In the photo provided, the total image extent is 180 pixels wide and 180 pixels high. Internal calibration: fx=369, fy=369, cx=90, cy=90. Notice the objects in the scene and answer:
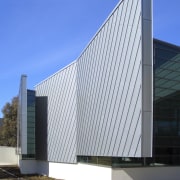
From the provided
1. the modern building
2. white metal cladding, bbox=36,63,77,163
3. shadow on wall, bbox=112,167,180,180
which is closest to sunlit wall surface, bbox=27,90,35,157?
white metal cladding, bbox=36,63,77,163

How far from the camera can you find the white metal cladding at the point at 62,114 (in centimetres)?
2703

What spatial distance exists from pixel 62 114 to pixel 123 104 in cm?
1182

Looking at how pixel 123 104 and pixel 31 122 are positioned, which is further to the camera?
pixel 31 122

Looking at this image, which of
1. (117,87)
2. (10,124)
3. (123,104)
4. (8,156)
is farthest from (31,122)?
(10,124)

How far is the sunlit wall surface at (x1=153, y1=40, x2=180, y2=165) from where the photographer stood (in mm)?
19562

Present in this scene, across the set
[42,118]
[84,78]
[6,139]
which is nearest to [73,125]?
[84,78]

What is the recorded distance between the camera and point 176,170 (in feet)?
65.9

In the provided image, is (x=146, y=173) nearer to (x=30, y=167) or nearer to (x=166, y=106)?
(x=166, y=106)

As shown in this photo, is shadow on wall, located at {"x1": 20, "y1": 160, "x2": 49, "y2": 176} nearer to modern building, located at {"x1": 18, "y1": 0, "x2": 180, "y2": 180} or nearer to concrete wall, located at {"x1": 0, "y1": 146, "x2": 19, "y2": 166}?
modern building, located at {"x1": 18, "y1": 0, "x2": 180, "y2": 180}

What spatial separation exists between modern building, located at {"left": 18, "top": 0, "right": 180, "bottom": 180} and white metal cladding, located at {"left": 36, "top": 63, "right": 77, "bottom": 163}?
0.08 meters

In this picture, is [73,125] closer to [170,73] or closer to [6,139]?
[170,73]

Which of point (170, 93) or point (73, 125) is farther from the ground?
point (170, 93)

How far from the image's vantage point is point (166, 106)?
1992cm

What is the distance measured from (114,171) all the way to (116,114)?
2998mm
